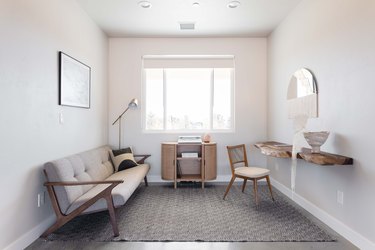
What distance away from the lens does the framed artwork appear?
2.64 m

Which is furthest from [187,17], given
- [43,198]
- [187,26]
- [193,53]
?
[43,198]

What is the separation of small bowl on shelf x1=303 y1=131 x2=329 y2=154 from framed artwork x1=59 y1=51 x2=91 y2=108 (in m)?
2.68

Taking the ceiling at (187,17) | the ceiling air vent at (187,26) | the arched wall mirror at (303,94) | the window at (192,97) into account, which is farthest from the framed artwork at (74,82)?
the arched wall mirror at (303,94)

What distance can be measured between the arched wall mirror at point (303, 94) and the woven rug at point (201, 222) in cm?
122

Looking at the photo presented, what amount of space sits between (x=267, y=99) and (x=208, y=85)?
1104mm

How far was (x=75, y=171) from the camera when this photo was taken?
8.13 feet

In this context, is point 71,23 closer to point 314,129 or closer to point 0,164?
point 0,164

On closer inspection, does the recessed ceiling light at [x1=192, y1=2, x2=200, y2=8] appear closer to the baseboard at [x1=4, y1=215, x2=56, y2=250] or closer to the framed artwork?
the framed artwork

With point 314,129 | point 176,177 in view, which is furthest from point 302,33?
point 176,177

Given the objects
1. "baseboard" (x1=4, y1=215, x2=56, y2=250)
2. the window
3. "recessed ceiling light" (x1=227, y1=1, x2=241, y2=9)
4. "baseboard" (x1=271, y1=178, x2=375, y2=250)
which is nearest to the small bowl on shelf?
"baseboard" (x1=271, y1=178, x2=375, y2=250)

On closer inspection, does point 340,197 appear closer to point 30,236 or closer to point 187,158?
point 187,158

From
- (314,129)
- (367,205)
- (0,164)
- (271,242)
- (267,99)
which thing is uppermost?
(267,99)

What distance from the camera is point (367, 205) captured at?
1.94 m

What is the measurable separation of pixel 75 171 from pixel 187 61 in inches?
108
